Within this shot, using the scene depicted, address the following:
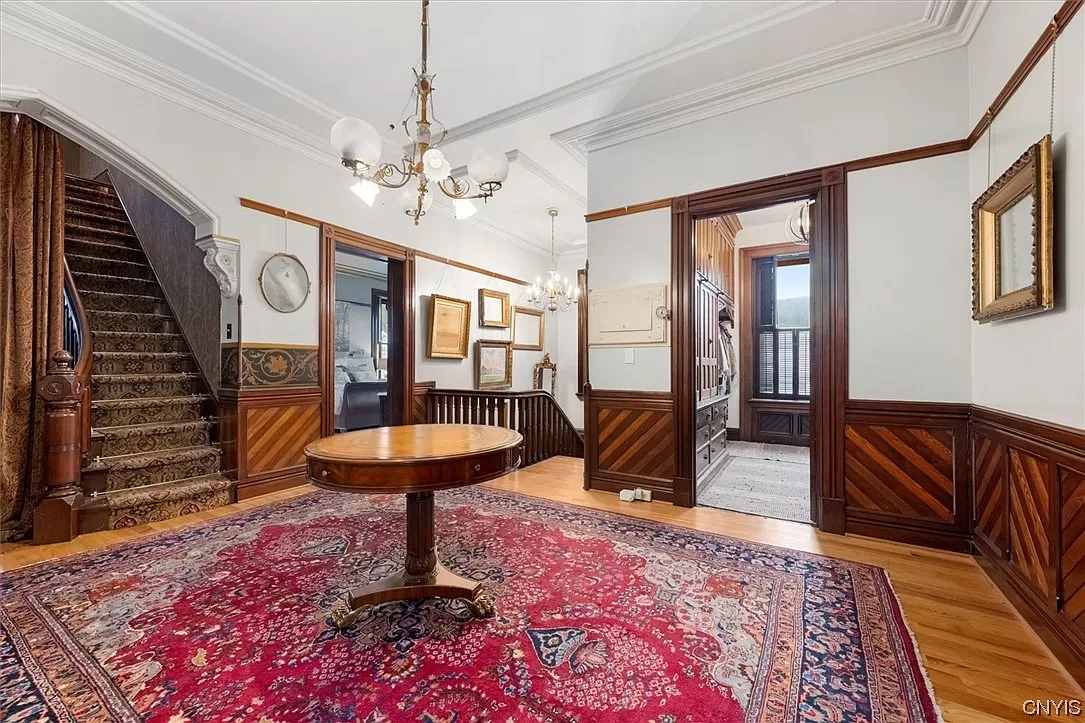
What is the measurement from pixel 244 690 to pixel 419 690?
24.1 inches

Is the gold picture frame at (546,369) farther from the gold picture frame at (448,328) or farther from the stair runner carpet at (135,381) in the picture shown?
the stair runner carpet at (135,381)

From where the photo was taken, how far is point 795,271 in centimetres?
684

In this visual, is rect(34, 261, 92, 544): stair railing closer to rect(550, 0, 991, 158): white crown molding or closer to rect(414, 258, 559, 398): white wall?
rect(414, 258, 559, 398): white wall

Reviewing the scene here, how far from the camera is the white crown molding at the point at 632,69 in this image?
9.02 ft

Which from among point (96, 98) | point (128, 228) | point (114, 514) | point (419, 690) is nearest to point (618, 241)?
point (419, 690)

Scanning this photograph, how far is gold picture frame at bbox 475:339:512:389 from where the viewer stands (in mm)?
6648

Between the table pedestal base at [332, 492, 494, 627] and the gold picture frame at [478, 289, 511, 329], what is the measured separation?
15.6ft

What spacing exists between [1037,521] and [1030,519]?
2.9 inches

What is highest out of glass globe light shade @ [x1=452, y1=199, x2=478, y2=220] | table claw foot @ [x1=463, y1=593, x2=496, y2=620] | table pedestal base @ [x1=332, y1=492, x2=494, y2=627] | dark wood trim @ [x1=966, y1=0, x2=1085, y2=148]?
dark wood trim @ [x1=966, y1=0, x2=1085, y2=148]

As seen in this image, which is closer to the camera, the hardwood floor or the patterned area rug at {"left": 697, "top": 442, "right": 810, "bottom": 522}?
the hardwood floor

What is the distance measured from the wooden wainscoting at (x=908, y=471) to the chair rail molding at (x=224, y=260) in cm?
492

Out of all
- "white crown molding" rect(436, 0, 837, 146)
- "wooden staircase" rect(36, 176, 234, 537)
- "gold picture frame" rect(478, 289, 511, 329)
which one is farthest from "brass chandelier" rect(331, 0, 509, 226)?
"gold picture frame" rect(478, 289, 511, 329)

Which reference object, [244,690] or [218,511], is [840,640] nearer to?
[244,690]

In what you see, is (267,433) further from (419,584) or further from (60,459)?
(419,584)
